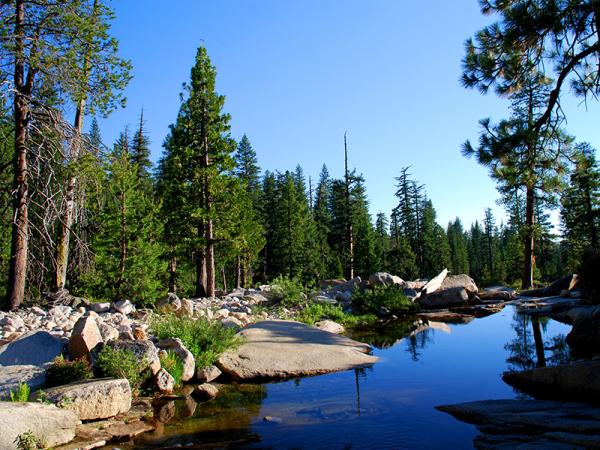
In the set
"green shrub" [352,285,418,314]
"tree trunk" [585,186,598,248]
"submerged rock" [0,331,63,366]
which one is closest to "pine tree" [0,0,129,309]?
"submerged rock" [0,331,63,366]

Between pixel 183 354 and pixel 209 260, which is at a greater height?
pixel 209 260

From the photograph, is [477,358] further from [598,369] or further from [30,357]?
[30,357]

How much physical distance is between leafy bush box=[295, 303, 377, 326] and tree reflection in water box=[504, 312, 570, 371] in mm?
5232

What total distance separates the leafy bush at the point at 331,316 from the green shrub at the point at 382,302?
1.28m

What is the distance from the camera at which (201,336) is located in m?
9.45

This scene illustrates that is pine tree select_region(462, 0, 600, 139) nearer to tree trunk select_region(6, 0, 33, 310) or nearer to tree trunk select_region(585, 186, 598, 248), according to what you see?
tree trunk select_region(6, 0, 33, 310)

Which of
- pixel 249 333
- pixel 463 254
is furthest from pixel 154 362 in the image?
pixel 463 254

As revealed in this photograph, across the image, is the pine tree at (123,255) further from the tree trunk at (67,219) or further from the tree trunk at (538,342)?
the tree trunk at (538,342)

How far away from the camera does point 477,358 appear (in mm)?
10281

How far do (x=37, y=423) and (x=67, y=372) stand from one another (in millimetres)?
1588

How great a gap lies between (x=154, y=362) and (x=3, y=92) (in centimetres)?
737

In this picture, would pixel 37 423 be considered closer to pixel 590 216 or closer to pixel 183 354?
pixel 183 354

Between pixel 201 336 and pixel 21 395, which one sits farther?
pixel 201 336

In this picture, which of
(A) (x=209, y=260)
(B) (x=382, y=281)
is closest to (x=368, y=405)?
(B) (x=382, y=281)
